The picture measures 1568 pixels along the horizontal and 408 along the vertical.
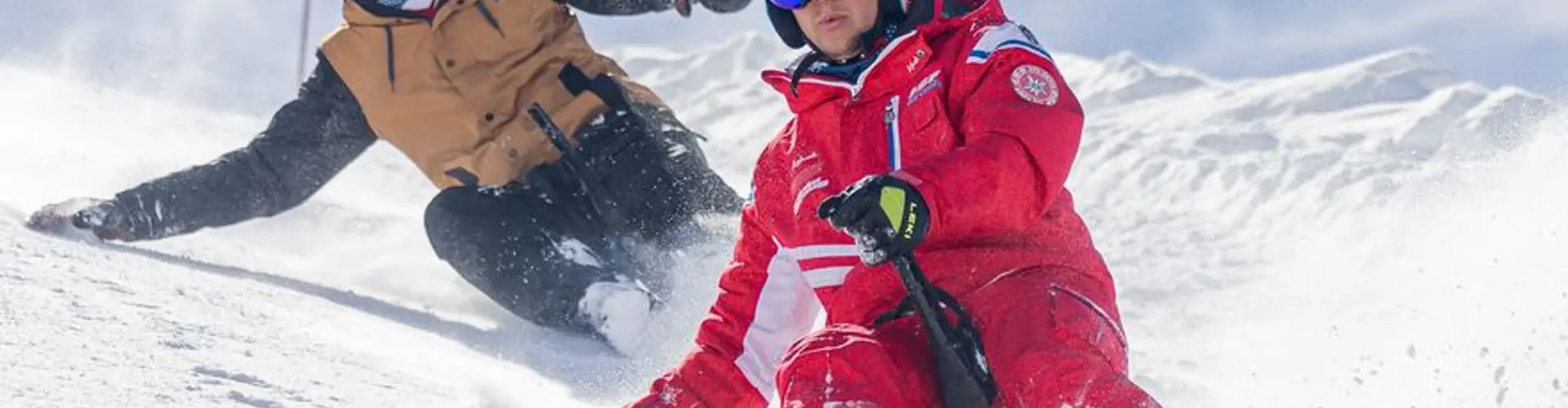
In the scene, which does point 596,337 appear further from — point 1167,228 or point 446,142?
point 1167,228

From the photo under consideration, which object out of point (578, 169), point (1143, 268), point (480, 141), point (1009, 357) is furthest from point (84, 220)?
point (1143, 268)

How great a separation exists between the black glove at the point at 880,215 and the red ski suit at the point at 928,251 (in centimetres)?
8

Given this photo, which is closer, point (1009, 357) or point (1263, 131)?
point (1009, 357)

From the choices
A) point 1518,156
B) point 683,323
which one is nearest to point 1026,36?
point 683,323

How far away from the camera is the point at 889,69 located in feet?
8.79

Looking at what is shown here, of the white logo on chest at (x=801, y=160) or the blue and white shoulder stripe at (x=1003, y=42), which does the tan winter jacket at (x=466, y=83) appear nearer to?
the white logo on chest at (x=801, y=160)

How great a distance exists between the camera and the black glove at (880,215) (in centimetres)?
220

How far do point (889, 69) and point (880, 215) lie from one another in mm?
517

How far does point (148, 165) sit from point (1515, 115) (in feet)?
20.8

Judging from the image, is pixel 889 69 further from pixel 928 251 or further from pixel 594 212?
pixel 594 212

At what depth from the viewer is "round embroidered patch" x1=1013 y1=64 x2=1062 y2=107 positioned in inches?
99.1

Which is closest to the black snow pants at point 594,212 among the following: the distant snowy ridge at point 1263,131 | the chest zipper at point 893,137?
the chest zipper at point 893,137

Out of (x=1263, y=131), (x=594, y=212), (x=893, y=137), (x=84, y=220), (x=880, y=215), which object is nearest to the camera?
(x=880, y=215)

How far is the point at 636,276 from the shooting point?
16.6 feet
